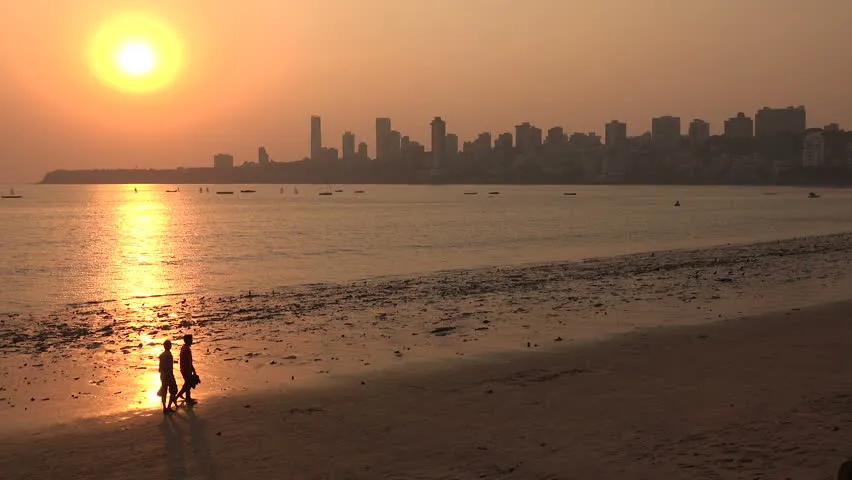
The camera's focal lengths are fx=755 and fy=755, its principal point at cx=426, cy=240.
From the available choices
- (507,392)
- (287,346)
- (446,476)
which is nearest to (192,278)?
(287,346)

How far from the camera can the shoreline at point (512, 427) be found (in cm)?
1166

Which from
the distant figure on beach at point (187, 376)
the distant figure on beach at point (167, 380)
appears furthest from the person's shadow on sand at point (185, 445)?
the distant figure on beach at point (187, 376)

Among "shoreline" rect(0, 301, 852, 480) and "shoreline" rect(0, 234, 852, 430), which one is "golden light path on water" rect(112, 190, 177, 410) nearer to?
"shoreline" rect(0, 234, 852, 430)

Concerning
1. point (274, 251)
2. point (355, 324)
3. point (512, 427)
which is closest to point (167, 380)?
point (512, 427)

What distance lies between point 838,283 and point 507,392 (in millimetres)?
24802

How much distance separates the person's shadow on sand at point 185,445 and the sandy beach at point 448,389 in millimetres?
45

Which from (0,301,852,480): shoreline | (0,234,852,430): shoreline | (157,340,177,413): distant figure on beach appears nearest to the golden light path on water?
(0,234,852,430): shoreline

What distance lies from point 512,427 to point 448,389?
128 inches

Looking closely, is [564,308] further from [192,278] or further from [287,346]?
[192,278]

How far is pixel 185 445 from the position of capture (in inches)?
518

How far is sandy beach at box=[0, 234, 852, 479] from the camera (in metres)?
12.0

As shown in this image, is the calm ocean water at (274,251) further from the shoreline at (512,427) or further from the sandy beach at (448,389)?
the shoreline at (512,427)

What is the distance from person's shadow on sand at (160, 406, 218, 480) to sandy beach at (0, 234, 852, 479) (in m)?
0.04

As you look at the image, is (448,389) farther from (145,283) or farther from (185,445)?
(145,283)
